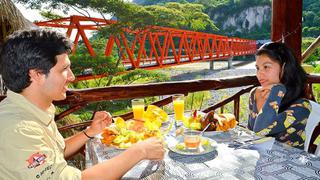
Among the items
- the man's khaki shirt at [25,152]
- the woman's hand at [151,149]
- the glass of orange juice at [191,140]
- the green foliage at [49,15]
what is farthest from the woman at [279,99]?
the green foliage at [49,15]

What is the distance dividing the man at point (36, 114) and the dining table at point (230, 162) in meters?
0.07

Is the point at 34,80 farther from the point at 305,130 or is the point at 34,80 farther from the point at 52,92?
the point at 305,130

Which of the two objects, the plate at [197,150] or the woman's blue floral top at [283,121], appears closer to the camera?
the plate at [197,150]

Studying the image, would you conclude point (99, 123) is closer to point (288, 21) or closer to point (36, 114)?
point (36, 114)

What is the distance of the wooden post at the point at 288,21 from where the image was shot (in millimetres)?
2598

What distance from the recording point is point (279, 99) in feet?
4.94

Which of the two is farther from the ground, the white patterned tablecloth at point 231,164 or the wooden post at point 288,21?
the wooden post at point 288,21

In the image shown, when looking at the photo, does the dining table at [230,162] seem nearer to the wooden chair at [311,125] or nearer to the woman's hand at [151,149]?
the woman's hand at [151,149]

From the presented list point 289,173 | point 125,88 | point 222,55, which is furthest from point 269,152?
point 222,55

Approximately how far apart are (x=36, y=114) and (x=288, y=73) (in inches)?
50.5

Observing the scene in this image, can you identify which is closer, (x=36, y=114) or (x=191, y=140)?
(x=36, y=114)

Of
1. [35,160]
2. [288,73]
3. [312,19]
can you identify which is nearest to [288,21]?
[288,73]

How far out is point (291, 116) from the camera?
147cm

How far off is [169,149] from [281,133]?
670 millimetres
